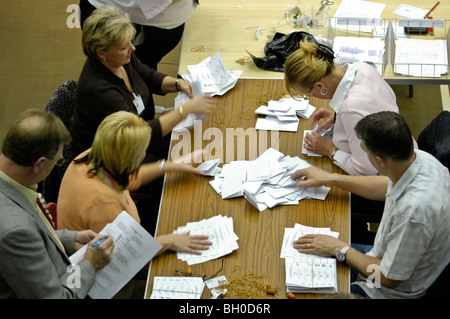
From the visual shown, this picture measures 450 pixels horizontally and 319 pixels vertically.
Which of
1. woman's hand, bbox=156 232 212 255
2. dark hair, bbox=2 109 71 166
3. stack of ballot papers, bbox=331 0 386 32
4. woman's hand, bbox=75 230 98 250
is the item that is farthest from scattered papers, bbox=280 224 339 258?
stack of ballot papers, bbox=331 0 386 32

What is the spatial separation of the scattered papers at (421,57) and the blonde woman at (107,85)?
1.25 m

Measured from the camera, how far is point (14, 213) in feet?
6.18

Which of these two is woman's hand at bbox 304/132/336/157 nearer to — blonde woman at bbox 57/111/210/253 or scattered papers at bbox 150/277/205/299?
blonde woman at bbox 57/111/210/253

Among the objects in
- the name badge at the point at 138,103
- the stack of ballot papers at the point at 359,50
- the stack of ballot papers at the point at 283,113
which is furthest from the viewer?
the stack of ballot papers at the point at 359,50

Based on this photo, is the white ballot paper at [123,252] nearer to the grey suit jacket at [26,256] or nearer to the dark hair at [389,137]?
the grey suit jacket at [26,256]

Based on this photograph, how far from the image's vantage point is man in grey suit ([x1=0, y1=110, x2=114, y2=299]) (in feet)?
6.07

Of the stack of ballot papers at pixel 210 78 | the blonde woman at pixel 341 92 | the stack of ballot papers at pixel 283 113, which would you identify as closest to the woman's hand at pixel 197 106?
the stack of ballot papers at pixel 210 78


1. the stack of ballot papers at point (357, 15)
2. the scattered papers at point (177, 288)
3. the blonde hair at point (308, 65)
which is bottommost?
the scattered papers at point (177, 288)

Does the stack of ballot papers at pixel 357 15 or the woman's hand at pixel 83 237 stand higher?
the stack of ballot papers at pixel 357 15

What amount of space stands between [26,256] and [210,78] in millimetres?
1710

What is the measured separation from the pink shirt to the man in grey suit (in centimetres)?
135

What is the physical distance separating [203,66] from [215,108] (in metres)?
0.41

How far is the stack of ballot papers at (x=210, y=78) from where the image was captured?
124 inches
